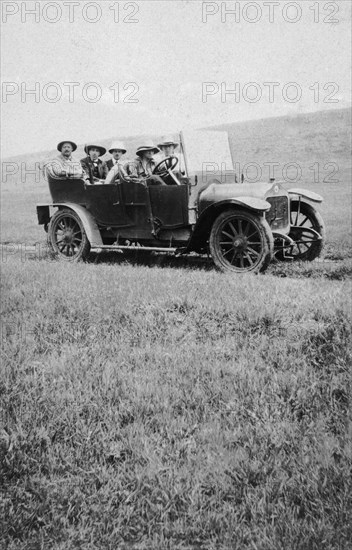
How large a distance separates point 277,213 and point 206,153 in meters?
1.39

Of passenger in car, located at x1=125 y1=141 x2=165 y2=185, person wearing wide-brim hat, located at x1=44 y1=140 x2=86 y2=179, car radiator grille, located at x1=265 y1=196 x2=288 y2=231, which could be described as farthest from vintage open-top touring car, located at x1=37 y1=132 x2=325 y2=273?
passenger in car, located at x1=125 y1=141 x2=165 y2=185

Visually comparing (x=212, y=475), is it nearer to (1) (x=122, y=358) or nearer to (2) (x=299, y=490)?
(2) (x=299, y=490)

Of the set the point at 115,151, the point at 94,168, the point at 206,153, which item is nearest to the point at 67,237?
the point at 94,168

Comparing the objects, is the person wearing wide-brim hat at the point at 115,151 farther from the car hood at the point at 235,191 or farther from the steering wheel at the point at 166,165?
the car hood at the point at 235,191

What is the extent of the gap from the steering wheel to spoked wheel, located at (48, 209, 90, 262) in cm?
157

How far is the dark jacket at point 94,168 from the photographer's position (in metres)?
8.16

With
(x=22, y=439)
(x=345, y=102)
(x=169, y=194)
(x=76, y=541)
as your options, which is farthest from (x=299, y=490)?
(x=345, y=102)

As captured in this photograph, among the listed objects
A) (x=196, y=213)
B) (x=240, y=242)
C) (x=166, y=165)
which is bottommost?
(x=240, y=242)

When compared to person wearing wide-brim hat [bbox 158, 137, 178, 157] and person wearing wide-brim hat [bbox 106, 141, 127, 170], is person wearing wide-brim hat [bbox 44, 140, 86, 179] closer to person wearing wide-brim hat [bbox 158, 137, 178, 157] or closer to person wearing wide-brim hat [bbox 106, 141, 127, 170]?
person wearing wide-brim hat [bbox 106, 141, 127, 170]

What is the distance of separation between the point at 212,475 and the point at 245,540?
383 millimetres

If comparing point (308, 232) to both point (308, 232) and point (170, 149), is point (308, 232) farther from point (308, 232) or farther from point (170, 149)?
point (170, 149)

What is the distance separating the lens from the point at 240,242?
5859mm

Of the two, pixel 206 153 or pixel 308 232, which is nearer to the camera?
pixel 206 153

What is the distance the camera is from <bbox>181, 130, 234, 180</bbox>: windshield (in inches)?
254
